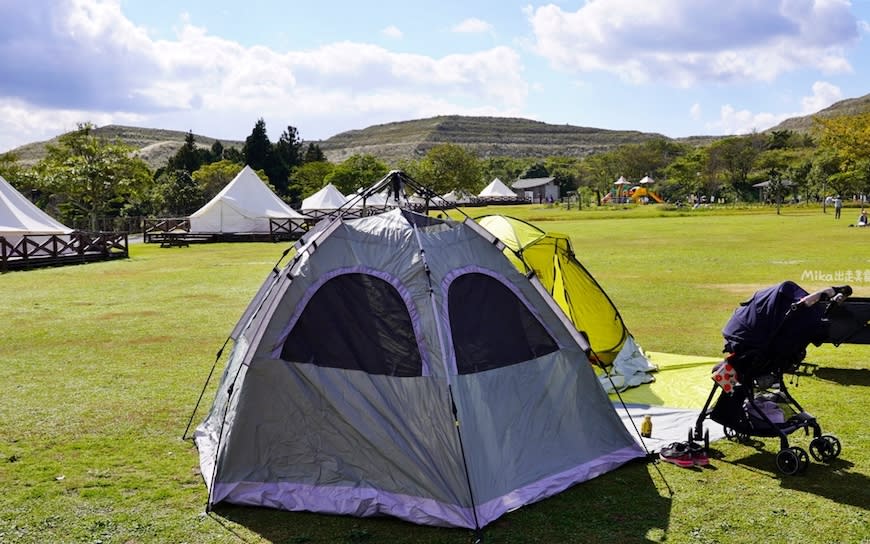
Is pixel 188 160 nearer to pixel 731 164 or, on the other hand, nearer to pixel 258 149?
pixel 258 149

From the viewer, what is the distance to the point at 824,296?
6.95 metres

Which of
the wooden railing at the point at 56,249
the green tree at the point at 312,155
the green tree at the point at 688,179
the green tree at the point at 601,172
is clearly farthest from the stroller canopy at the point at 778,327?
the green tree at the point at 601,172

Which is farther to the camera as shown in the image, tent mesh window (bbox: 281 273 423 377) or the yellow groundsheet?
the yellow groundsheet

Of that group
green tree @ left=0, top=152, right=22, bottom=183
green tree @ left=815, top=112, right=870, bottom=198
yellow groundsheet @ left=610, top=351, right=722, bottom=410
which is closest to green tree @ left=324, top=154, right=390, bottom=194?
green tree @ left=0, top=152, right=22, bottom=183

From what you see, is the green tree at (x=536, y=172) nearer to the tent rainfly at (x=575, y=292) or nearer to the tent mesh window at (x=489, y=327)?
the tent rainfly at (x=575, y=292)

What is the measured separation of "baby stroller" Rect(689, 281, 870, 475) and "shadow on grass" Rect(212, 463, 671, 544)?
128cm

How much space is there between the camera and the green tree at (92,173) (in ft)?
153

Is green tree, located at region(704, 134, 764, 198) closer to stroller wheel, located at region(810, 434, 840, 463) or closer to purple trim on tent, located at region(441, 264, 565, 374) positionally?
stroller wheel, located at region(810, 434, 840, 463)

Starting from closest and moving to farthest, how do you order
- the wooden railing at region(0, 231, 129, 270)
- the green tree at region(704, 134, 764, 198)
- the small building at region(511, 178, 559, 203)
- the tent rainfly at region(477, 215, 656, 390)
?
the tent rainfly at region(477, 215, 656, 390)
the wooden railing at region(0, 231, 129, 270)
the green tree at region(704, 134, 764, 198)
the small building at region(511, 178, 559, 203)

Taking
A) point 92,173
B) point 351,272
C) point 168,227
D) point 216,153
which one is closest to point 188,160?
point 216,153

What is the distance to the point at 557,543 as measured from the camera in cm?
547

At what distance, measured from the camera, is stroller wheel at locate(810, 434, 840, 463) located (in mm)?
6941

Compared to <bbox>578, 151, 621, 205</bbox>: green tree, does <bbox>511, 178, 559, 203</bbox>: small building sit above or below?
below

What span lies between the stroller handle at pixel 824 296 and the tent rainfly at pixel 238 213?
41.0 m
